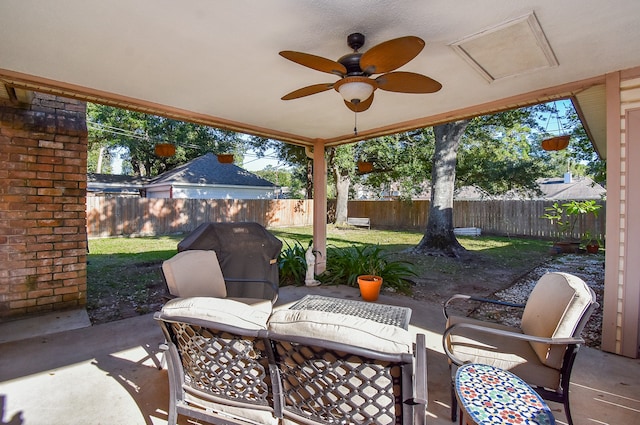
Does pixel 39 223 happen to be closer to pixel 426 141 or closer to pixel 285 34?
pixel 285 34

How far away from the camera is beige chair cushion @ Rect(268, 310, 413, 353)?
1.21m

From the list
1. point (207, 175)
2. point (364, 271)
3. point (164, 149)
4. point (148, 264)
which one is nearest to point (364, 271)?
point (364, 271)

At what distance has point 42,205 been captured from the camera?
3689 mm

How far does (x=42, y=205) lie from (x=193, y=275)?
2266 mm

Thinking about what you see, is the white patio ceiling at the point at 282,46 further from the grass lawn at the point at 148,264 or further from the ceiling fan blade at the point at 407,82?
the grass lawn at the point at 148,264

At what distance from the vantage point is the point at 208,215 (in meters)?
14.0

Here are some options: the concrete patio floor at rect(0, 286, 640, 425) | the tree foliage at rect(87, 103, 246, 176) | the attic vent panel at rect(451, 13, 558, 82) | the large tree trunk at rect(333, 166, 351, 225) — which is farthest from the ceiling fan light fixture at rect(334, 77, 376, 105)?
the tree foliage at rect(87, 103, 246, 176)

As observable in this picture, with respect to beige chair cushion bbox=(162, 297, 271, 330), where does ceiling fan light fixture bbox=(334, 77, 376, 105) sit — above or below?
above

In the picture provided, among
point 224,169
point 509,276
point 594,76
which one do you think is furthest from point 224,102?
point 224,169

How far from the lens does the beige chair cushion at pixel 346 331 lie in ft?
3.96

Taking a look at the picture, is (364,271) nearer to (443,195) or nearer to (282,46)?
(282,46)

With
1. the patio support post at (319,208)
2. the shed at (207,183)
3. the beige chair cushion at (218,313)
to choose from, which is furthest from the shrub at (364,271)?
the shed at (207,183)

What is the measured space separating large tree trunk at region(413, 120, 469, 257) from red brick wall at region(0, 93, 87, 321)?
25.1 feet

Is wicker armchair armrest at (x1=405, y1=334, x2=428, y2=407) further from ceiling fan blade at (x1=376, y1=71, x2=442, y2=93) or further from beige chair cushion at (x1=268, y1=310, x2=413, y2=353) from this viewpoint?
ceiling fan blade at (x1=376, y1=71, x2=442, y2=93)
